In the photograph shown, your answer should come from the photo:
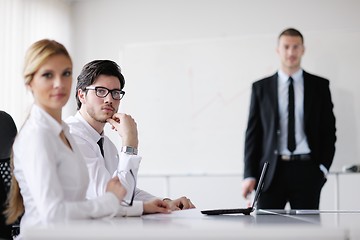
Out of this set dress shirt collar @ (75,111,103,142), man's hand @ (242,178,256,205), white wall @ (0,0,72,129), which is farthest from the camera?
white wall @ (0,0,72,129)

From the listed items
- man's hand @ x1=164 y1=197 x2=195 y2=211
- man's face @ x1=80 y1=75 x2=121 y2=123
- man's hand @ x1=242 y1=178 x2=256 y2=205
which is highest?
man's face @ x1=80 y1=75 x2=121 y2=123

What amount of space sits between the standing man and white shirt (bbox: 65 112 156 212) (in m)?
1.54

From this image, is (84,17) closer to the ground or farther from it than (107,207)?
farther from it

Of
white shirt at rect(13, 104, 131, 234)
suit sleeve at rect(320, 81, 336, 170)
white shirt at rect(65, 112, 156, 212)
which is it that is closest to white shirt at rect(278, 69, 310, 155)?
suit sleeve at rect(320, 81, 336, 170)

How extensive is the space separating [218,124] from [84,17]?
162 cm

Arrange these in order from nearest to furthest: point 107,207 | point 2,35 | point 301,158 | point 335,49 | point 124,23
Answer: point 107,207
point 301,158
point 2,35
point 335,49
point 124,23

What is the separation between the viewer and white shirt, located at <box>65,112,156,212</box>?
7.73 ft

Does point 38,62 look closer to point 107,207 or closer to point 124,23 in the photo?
point 107,207

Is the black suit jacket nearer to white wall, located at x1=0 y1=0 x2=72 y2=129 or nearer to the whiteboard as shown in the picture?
the whiteboard

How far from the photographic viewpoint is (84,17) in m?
5.71

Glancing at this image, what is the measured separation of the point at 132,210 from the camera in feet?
6.72

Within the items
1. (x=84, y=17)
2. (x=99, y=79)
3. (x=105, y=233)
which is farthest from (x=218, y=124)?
(x=105, y=233)

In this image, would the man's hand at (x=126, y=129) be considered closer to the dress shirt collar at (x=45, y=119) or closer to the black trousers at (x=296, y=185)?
the dress shirt collar at (x=45, y=119)

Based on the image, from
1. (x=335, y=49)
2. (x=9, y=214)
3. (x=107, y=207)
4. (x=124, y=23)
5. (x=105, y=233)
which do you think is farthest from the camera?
(x=124, y=23)
